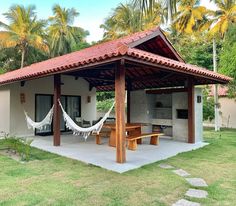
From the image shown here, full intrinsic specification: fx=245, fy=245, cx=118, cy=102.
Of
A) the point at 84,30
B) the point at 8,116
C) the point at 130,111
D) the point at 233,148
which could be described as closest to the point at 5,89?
the point at 8,116

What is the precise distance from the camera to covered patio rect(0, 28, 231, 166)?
19.5 ft

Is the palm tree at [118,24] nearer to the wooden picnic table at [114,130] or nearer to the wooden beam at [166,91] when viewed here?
the wooden beam at [166,91]

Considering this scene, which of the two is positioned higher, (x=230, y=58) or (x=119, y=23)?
(x=119, y=23)

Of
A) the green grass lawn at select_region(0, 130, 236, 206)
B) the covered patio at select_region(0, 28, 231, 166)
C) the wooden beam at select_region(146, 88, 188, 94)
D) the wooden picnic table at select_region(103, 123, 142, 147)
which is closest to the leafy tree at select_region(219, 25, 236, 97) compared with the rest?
the covered patio at select_region(0, 28, 231, 166)

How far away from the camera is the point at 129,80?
1197 centimetres

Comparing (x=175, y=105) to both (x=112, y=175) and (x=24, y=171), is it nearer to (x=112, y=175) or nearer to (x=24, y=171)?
(x=112, y=175)

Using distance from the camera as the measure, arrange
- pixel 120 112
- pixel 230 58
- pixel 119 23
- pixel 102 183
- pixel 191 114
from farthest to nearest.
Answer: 1. pixel 119 23
2. pixel 230 58
3. pixel 191 114
4. pixel 120 112
5. pixel 102 183

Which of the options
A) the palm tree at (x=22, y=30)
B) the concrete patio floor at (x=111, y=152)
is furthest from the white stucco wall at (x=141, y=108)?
the palm tree at (x=22, y=30)

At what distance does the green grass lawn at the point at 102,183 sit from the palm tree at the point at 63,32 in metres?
22.0

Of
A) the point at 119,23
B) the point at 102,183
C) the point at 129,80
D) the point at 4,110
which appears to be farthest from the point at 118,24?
the point at 102,183

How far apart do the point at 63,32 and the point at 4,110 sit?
1862 cm

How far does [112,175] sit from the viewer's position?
5.20 meters

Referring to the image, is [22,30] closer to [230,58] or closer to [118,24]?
[118,24]

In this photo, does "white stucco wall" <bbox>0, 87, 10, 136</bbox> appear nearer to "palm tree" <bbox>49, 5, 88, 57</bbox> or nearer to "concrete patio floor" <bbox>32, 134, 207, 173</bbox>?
"concrete patio floor" <bbox>32, 134, 207, 173</bbox>
